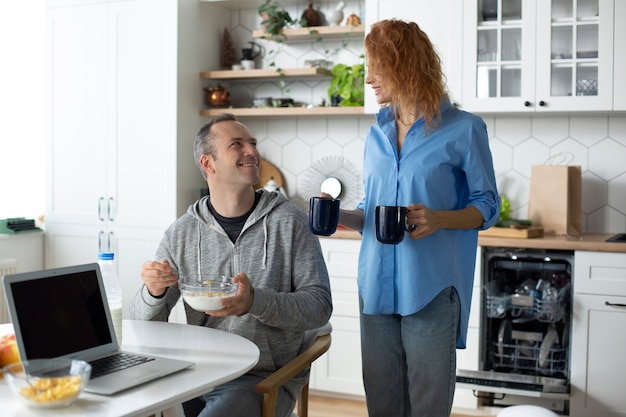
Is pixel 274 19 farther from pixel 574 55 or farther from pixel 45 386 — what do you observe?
pixel 45 386

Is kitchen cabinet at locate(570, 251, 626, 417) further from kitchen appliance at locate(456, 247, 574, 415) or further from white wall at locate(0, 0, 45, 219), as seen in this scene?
white wall at locate(0, 0, 45, 219)

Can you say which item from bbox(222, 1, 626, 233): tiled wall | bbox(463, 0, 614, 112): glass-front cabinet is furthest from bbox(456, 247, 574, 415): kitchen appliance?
bbox(463, 0, 614, 112): glass-front cabinet

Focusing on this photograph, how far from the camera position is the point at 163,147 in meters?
4.23

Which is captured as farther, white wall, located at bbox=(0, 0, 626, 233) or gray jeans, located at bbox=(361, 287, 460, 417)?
white wall, located at bbox=(0, 0, 626, 233)

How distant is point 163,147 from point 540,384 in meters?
2.24

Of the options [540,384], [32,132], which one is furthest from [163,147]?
[540,384]

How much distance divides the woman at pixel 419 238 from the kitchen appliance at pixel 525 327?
1349mm

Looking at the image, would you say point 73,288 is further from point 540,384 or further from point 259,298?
point 540,384

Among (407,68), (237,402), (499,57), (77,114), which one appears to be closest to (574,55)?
(499,57)

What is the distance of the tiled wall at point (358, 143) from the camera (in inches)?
154

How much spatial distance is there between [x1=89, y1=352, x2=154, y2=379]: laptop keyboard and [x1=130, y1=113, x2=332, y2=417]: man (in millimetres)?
334

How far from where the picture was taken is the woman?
2148 mm

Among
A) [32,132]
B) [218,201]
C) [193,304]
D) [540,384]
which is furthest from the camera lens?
[32,132]

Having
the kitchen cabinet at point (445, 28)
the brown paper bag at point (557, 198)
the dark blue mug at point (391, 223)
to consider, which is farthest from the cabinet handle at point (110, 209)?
the dark blue mug at point (391, 223)
